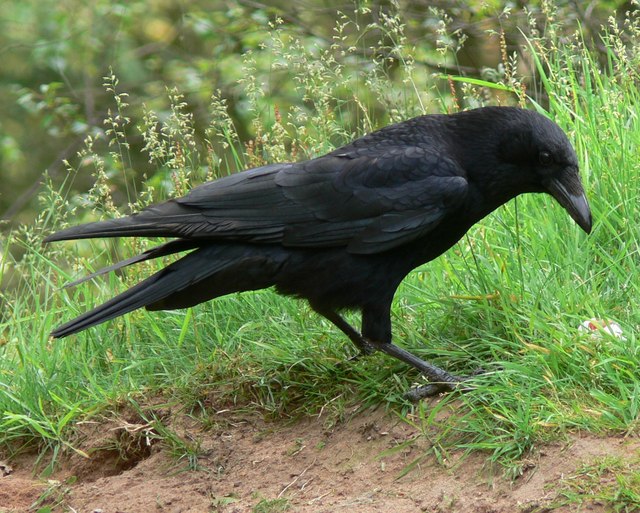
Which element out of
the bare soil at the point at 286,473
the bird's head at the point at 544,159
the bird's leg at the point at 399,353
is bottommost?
the bare soil at the point at 286,473

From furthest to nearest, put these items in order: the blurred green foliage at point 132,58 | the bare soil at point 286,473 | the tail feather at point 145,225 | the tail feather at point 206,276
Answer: the blurred green foliage at point 132,58 < the tail feather at point 206,276 < the tail feather at point 145,225 < the bare soil at point 286,473

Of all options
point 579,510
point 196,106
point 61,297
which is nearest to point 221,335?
point 61,297

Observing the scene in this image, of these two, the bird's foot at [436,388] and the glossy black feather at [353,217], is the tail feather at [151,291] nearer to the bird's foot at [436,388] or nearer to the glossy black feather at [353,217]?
the glossy black feather at [353,217]

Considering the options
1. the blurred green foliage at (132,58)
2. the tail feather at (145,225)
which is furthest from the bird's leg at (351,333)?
the blurred green foliage at (132,58)

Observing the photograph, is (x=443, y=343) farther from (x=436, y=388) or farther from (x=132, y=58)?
(x=132, y=58)

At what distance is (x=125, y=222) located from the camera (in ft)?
12.5

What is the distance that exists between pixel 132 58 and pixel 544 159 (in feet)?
20.0

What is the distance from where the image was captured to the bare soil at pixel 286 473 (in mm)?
3148

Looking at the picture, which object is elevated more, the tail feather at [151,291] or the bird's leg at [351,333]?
the tail feather at [151,291]

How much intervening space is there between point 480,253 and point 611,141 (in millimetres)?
833

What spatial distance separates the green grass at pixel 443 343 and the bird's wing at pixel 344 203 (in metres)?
0.42

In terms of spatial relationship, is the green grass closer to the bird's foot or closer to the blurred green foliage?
the bird's foot

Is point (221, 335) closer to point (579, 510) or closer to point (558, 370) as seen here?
point (558, 370)

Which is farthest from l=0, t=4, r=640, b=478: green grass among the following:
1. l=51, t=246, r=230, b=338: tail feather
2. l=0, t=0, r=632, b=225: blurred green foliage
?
l=0, t=0, r=632, b=225: blurred green foliage
